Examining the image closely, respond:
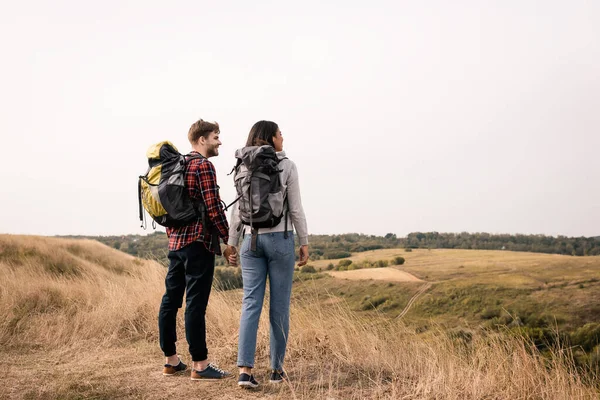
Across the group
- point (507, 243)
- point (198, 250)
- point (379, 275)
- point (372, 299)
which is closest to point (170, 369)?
point (198, 250)

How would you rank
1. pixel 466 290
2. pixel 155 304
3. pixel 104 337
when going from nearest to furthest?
pixel 104 337
pixel 155 304
pixel 466 290

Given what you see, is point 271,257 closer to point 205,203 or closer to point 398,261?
point 205,203

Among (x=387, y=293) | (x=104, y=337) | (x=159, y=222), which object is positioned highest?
(x=159, y=222)

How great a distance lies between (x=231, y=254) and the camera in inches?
170

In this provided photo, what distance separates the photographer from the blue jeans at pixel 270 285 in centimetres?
404

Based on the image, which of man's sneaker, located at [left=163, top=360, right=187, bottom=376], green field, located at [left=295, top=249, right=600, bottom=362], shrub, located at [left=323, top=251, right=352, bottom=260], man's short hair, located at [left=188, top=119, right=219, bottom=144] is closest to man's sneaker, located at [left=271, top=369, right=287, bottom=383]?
→ man's sneaker, located at [left=163, top=360, right=187, bottom=376]

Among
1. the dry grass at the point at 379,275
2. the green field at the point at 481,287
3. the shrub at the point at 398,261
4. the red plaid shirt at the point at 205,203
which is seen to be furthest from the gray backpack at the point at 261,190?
the shrub at the point at 398,261

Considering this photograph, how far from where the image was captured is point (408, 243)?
122 m

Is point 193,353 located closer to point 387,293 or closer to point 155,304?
point 155,304

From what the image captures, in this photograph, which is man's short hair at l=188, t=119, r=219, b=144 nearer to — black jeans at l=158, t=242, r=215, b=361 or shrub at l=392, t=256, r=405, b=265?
black jeans at l=158, t=242, r=215, b=361

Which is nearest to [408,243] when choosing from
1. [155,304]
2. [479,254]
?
[479,254]

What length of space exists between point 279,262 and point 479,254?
115 metres

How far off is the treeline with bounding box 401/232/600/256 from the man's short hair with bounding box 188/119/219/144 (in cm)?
11772

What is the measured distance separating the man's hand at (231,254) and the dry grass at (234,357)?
1026 millimetres
